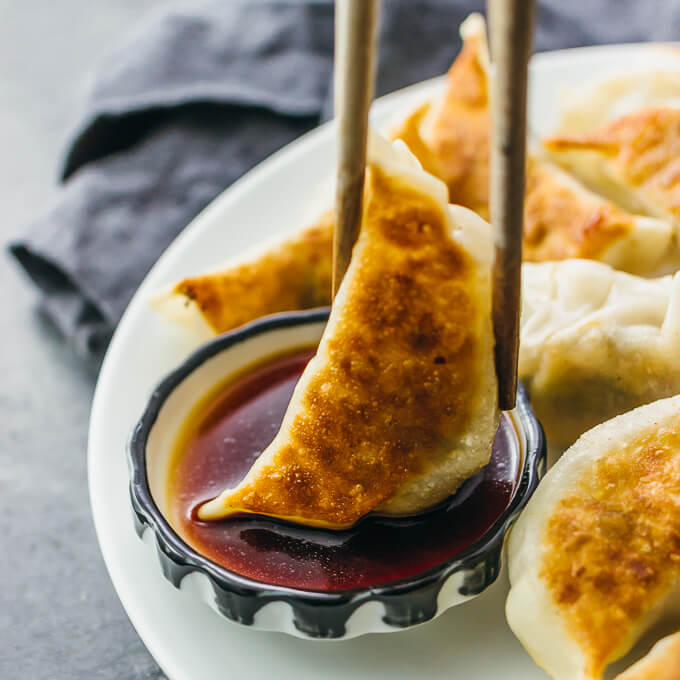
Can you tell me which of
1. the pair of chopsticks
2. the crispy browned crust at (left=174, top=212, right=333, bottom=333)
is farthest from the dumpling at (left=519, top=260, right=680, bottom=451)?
the crispy browned crust at (left=174, top=212, right=333, bottom=333)

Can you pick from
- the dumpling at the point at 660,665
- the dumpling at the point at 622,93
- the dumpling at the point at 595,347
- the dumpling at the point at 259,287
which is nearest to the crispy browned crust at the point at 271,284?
the dumpling at the point at 259,287

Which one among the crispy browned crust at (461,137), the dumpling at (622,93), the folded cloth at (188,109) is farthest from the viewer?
the folded cloth at (188,109)

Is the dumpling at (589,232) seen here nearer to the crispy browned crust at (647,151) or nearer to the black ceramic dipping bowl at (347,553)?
the crispy browned crust at (647,151)

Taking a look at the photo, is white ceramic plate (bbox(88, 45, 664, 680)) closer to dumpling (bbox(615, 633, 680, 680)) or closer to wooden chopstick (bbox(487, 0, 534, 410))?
dumpling (bbox(615, 633, 680, 680))

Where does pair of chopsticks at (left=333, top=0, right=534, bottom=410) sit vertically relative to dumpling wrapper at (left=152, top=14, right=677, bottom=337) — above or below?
above

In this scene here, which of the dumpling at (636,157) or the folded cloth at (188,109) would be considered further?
the folded cloth at (188,109)

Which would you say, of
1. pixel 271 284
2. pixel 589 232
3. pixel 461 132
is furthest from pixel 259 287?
pixel 589 232
